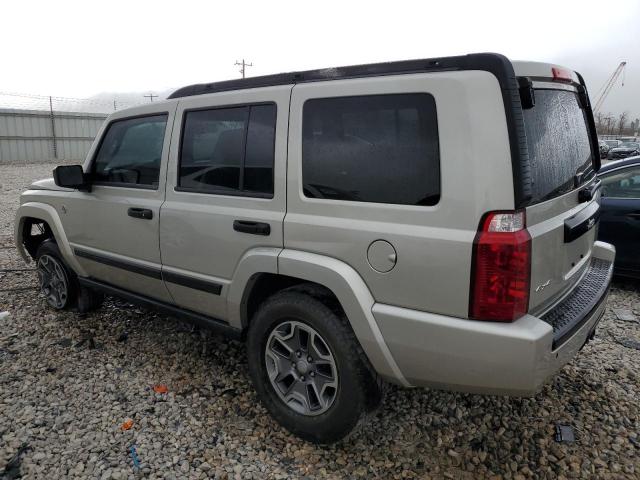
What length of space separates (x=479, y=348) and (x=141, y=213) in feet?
7.56

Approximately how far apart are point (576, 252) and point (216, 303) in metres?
2.05

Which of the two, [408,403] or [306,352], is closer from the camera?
[306,352]

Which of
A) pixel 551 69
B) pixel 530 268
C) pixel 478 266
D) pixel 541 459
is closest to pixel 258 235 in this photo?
pixel 478 266

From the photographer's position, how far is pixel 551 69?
2.23 meters

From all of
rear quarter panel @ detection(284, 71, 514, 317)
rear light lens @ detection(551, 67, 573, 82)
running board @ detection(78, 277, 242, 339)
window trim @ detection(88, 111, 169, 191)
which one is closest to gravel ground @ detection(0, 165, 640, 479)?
running board @ detection(78, 277, 242, 339)

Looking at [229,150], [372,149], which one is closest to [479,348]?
[372,149]

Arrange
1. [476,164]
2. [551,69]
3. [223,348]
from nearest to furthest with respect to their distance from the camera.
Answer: [476,164], [551,69], [223,348]

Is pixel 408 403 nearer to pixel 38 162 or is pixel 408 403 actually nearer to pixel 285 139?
pixel 285 139

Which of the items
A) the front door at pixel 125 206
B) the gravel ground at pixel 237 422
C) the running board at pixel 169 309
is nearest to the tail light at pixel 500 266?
the gravel ground at pixel 237 422

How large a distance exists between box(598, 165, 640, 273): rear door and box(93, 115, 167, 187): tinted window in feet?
14.3

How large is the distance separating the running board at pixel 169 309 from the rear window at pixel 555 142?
185 centimetres

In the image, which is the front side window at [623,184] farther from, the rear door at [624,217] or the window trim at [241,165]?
the window trim at [241,165]

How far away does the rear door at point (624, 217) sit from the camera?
464cm

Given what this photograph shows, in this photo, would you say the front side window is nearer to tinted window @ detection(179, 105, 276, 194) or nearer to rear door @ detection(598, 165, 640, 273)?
rear door @ detection(598, 165, 640, 273)
